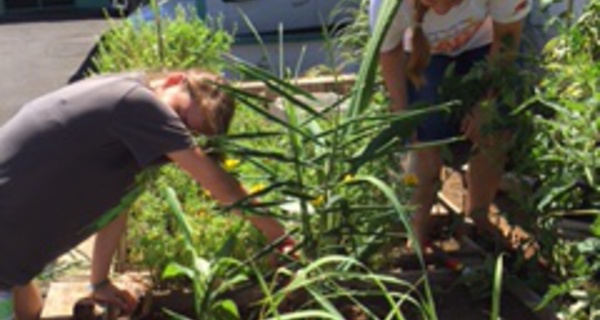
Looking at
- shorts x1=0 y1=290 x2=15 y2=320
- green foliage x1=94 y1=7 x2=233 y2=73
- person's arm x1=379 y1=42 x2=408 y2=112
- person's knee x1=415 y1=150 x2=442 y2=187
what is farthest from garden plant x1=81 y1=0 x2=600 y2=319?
green foliage x1=94 y1=7 x2=233 y2=73

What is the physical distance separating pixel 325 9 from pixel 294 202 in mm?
6502

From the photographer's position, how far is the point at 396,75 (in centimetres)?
326

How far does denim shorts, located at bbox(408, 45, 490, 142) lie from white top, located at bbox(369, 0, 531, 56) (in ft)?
0.13

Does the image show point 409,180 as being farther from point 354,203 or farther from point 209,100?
point 209,100

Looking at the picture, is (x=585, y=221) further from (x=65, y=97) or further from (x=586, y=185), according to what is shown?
(x=65, y=97)

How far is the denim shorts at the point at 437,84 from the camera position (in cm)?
330

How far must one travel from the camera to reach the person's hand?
2.90 m

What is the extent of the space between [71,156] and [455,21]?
53.6 inches

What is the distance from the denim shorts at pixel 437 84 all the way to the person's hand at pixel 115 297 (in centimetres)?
111

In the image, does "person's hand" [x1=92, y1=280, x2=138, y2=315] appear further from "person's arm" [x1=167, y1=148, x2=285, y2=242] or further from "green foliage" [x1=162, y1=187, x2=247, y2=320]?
"person's arm" [x1=167, y1=148, x2=285, y2=242]

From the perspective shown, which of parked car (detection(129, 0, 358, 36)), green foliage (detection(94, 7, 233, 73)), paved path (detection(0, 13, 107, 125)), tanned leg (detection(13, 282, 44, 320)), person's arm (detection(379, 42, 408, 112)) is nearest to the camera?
tanned leg (detection(13, 282, 44, 320))

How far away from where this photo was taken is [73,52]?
12414 millimetres

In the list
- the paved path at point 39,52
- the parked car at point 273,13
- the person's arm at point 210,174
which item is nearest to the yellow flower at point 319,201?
the person's arm at point 210,174

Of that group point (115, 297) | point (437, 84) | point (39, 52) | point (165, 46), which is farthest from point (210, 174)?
point (39, 52)
